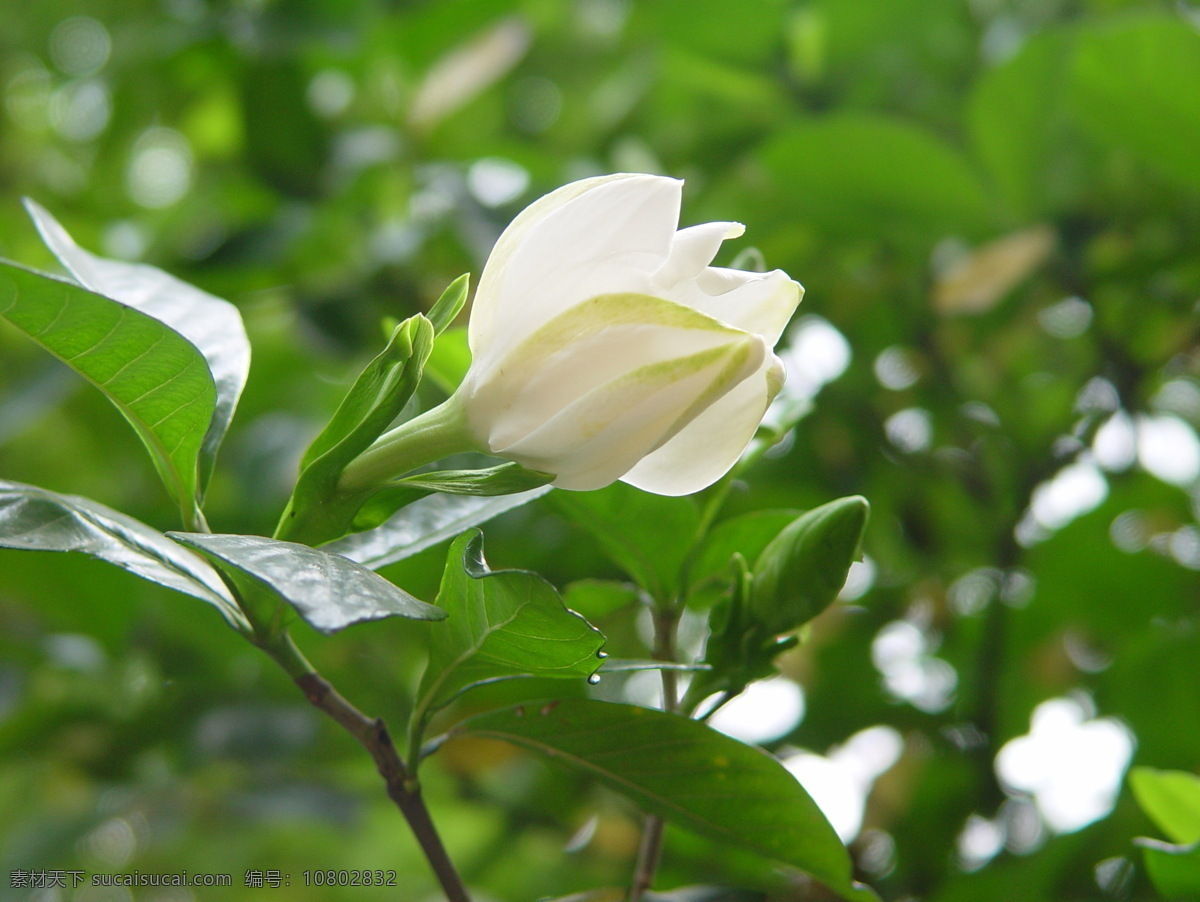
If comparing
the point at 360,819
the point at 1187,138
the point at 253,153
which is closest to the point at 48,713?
the point at 360,819

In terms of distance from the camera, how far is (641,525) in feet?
1.92

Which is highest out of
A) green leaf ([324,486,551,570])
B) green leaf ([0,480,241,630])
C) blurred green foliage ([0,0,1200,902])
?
green leaf ([0,480,241,630])

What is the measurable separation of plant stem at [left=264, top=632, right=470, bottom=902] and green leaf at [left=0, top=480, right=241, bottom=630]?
0.10 feet

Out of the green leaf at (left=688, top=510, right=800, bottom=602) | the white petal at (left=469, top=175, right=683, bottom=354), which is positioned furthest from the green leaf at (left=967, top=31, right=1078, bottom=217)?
the white petal at (left=469, top=175, right=683, bottom=354)

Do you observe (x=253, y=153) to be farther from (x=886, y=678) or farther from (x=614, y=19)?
(x=886, y=678)

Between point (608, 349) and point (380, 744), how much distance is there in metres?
0.22

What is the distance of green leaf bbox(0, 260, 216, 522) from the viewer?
16.8 inches

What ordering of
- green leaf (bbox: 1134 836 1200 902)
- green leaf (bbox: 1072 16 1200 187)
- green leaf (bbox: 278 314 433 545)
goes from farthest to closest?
green leaf (bbox: 1072 16 1200 187) → green leaf (bbox: 1134 836 1200 902) → green leaf (bbox: 278 314 433 545)

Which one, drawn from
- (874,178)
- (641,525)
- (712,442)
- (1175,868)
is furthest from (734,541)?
(874,178)

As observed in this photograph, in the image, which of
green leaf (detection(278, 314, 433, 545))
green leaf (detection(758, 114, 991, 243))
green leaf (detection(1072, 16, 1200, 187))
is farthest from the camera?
green leaf (detection(758, 114, 991, 243))

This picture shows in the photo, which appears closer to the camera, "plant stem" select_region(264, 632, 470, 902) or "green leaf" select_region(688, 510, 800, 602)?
"plant stem" select_region(264, 632, 470, 902)

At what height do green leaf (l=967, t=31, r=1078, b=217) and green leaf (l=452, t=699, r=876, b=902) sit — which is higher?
green leaf (l=967, t=31, r=1078, b=217)

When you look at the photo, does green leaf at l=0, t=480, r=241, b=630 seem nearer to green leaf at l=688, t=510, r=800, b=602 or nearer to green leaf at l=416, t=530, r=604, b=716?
green leaf at l=416, t=530, r=604, b=716

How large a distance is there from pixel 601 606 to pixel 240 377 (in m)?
0.27
